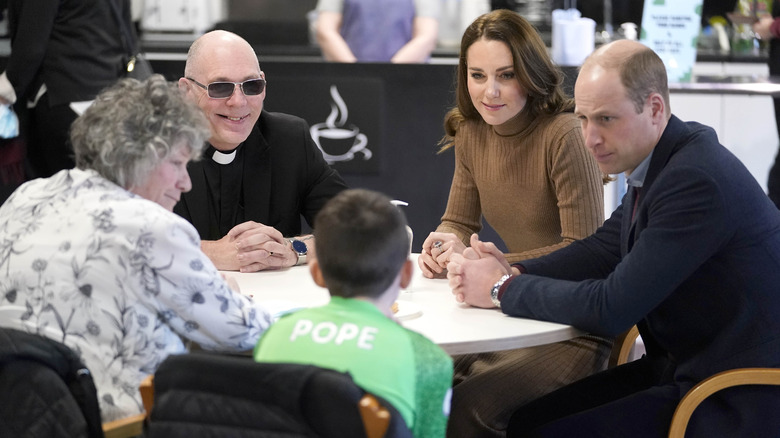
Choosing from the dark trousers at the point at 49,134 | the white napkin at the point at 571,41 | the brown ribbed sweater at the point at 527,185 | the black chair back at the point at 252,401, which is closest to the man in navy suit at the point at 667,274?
the brown ribbed sweater at the point at 527,185

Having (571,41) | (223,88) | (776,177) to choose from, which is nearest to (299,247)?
(223,88)

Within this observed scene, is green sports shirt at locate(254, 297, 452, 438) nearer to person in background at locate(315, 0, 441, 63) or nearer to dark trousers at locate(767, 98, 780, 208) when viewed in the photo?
person in background at locate(315, 0, 441, 63)

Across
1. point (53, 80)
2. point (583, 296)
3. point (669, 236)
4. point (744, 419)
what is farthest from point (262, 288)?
point (53, 80)

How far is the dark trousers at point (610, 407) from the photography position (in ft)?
6.95

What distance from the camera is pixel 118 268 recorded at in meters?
1.76

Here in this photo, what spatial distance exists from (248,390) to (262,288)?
3.38ft

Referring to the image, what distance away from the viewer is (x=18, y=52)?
4.36m

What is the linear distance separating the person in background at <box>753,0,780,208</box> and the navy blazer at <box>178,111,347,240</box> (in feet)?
10.9

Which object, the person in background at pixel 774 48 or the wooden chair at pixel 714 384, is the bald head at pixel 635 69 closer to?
the wooden chair at pixel 714 384

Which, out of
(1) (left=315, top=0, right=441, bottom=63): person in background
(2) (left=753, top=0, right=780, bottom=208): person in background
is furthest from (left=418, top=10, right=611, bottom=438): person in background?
(2) (left=753, top=0, right=780, bottom=208): person in background

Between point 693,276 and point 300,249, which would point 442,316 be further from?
point 300,249

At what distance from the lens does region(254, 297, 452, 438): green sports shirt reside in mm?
1463

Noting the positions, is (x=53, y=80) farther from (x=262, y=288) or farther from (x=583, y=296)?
(x=583, y=296)

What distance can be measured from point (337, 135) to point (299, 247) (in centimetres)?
248
